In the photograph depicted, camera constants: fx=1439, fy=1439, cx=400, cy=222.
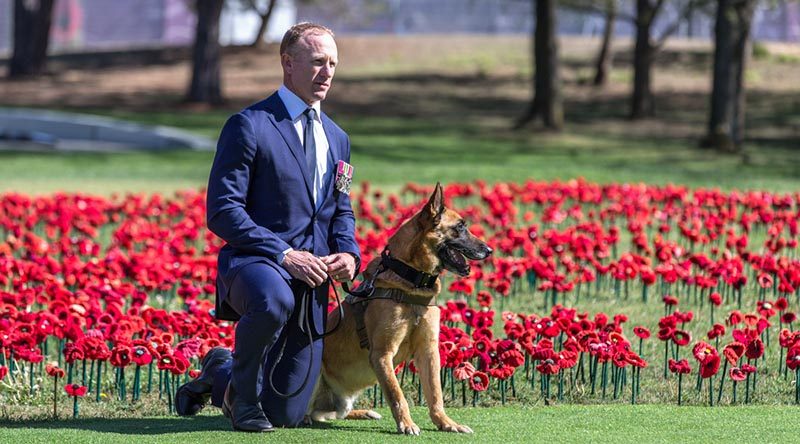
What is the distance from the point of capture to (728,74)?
2877 centimetres

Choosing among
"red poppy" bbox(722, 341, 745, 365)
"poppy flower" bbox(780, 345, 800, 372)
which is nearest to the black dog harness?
"red poppy" bbox(722, 341, 745, 365)

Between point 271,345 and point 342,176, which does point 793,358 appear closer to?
point 342,176

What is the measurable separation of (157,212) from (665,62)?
114ft

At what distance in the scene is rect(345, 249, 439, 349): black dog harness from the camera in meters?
6.97

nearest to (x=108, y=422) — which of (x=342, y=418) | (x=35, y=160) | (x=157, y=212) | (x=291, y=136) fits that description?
(x=342, y=418)

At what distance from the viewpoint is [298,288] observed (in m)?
7.05

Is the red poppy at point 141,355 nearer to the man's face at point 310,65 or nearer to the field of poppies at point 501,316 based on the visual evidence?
the field of poppies at point 501,316

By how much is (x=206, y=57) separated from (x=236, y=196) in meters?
32.3

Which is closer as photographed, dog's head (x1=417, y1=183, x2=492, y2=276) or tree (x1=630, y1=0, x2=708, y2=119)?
dog's head (x1=417, y1=183, x2=492, y2=276)

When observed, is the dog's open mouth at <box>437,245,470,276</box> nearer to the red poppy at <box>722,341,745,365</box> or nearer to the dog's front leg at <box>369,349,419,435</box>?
the dog's front leg at <box>369,349,419,435</box>

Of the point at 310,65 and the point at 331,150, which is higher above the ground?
the point at 310,65

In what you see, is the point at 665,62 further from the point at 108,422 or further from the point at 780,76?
the point at 108,422

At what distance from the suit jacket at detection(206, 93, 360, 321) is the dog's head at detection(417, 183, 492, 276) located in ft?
1.54

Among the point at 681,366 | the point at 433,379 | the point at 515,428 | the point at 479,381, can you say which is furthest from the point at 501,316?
the point at 433,379
